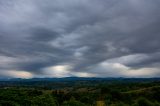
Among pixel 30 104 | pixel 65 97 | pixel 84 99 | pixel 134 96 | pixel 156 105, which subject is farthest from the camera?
pixel 134 96

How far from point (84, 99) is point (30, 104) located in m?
65.8

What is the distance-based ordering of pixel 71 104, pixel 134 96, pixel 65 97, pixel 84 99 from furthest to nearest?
pixel 134 96 → pixel 65 97 → pixel 84 99 → pixel 71 104

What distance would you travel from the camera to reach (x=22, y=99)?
107 meters

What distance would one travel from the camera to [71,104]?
113000 millimetres

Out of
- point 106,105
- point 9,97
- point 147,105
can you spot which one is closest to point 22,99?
point 9,97

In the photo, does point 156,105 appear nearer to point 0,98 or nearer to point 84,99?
point 84,99

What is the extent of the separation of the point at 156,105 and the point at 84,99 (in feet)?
156

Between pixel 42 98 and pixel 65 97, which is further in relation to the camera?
pixel 65 97

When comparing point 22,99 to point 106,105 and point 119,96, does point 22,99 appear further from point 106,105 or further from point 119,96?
point 119,96

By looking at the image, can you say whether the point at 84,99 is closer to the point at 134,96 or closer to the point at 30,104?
the point at 134,96

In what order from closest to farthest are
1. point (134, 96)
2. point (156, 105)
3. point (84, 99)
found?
point (156, 105) → point (84, 99) → point (134, 96)

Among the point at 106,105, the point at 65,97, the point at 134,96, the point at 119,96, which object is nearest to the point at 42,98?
the point at 106,105

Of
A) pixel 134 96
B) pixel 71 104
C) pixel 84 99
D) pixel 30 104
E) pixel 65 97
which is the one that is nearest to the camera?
pixel 30 104

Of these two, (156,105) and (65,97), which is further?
(65,97)
